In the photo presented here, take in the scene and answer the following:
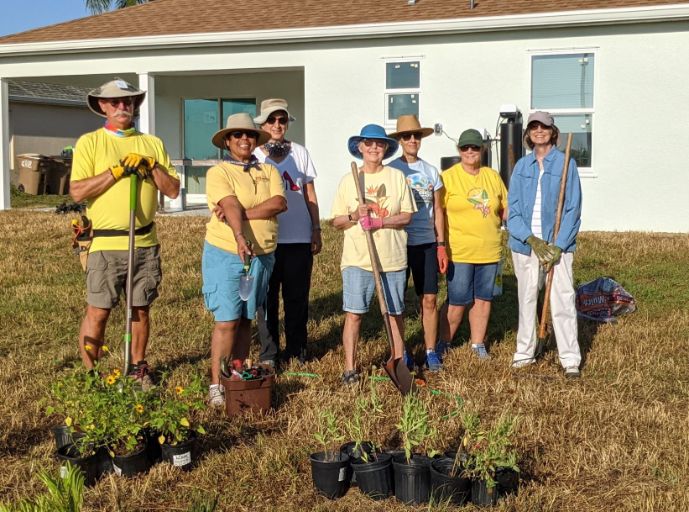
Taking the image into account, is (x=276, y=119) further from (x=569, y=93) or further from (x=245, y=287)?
(x=569, y=93)

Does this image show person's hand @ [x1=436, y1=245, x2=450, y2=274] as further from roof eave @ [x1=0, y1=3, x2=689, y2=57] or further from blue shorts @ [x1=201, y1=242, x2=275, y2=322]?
roof eave @ [x1=0, y1=3, x2=689, y2=57]

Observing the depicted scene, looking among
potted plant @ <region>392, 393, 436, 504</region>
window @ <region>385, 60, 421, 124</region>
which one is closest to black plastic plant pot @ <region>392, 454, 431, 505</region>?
potted plant @ <region>392, 393, 436, 504</region>

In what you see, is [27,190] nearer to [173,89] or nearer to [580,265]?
[173,89]

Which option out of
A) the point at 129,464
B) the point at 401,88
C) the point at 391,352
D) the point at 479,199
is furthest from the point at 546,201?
the point at 401,88

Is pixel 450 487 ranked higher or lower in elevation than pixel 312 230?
lower

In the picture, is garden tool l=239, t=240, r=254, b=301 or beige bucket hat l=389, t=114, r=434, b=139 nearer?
garden tool l=239, t=240, r=254, b=301

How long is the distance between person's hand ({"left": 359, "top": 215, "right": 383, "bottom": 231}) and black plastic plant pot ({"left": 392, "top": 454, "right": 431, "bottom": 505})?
77.6 inches

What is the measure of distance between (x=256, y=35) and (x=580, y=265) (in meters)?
7.28

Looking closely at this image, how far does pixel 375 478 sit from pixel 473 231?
2854 millimetres

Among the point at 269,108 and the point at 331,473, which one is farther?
the point at 269,108

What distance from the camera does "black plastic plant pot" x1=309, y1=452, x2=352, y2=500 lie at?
394 centimetres

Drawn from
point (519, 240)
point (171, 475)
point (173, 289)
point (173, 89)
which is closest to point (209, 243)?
point (171, 475)

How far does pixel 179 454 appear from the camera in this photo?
13.7ft

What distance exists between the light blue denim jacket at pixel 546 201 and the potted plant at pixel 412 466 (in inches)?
94.5
